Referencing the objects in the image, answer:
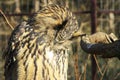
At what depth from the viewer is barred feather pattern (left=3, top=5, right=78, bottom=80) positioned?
230 cm

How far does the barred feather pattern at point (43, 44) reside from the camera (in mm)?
2299

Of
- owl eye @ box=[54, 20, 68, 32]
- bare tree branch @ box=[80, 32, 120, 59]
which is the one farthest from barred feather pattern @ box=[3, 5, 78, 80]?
bare tree branch @ box=[80, 32, 120, 59]

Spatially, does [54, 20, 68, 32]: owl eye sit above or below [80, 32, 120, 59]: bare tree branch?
above

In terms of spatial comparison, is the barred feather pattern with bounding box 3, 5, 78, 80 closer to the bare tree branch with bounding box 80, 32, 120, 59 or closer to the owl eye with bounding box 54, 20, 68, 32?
the owl eye with bounding box 54, 20, 68, 32

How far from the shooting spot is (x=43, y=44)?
2.32 m

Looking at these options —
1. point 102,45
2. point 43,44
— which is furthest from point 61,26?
point 102,45

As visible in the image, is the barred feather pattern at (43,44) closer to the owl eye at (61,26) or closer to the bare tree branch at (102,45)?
the owl eye at (61,26)

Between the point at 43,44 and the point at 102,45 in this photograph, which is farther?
the point at 43,44

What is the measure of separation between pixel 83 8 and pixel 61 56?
673cm

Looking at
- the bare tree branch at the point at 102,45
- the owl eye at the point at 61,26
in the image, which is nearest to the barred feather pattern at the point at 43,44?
the owl eye at the point at 61,26

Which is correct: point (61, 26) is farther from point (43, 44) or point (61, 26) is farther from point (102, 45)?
point (102, 45)

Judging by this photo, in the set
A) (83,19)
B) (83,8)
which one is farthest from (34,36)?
(83,8)

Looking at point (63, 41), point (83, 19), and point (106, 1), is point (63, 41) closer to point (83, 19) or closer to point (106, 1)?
point (83, 19)

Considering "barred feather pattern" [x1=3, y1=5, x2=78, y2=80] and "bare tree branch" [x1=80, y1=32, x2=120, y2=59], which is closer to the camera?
"bare tree branch" [x1=80, y1=32, x2=120, y2=59]
